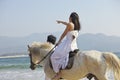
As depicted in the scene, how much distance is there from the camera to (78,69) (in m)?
9.05

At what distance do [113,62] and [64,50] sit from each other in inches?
51.3

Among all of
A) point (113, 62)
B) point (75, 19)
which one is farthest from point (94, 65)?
point (75, 19)

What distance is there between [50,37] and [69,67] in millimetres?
1874

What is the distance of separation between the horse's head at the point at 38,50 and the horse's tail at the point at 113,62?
177 cm

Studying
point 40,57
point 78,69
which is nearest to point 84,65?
point 78,69

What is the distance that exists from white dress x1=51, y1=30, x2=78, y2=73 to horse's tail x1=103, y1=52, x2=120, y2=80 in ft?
3.09

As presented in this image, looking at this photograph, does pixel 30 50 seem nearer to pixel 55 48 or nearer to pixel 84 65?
pixel 55 48

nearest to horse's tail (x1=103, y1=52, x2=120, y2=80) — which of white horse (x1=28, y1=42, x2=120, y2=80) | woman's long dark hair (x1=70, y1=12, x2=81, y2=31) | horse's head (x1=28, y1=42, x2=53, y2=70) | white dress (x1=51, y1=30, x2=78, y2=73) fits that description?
white horse (x1=28, y1=42, x2=120, y2=80)

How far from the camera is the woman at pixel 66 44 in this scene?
939 centimetres

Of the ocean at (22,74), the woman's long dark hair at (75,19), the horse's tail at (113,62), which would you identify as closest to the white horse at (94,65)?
the horse's tail at (113,62)

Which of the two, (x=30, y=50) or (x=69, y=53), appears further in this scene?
(x=30, y=50)

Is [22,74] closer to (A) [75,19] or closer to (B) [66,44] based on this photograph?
(B) [66,44]

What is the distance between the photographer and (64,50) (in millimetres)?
9477

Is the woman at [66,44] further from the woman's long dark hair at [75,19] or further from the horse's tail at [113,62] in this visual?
the horse's tail at [113,62]
